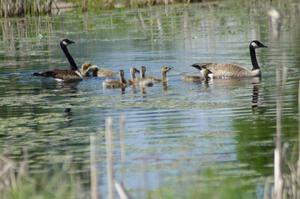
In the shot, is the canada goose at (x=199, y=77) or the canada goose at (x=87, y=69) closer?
the canada goose at (x=199, y=77)

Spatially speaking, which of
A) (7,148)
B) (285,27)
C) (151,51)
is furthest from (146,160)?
(285,27)

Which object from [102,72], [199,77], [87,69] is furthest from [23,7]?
[199,77]

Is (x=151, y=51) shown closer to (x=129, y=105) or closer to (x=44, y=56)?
(x=44, y=56)

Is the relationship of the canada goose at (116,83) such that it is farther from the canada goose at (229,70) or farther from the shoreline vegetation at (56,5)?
the shoreline vegetation at (56,5)

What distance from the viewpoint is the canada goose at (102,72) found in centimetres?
1877

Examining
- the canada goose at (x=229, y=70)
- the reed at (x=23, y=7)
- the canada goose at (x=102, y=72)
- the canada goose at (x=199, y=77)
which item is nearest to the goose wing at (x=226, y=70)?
the canada goose at (x=229, y=70)

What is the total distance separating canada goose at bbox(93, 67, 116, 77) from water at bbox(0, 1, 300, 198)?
16 cm

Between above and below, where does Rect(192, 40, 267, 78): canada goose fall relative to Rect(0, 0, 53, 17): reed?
below

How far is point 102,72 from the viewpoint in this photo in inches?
746

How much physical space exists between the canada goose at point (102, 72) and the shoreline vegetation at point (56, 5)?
62.9 feet

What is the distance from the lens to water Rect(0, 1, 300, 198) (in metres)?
10.2

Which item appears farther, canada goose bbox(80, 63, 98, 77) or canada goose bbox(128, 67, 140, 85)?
canada goose bbox(80, 63, 98, 77)

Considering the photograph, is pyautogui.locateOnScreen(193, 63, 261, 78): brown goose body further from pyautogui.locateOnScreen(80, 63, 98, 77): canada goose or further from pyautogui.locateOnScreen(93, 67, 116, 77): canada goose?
pyautogui.locateOnScreen(80, 63, 98, 77): canada goose

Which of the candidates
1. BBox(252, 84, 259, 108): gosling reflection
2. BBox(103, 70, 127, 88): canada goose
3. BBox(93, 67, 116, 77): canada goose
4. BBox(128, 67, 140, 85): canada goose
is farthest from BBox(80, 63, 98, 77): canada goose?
BBox(252, 84, 259, 108): gosling reflection
